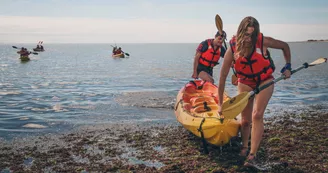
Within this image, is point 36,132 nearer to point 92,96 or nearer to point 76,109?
point 76,109

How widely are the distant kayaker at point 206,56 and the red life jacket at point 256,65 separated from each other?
3771mm

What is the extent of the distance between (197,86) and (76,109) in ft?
17.5

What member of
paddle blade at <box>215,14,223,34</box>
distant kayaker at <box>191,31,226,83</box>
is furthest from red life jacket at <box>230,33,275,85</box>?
distant kayaker at <box>191,31,226,83</box>

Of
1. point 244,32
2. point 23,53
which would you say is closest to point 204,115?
point 244,32

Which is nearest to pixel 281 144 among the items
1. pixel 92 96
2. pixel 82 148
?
pixel 82 148

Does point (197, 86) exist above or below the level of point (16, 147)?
above

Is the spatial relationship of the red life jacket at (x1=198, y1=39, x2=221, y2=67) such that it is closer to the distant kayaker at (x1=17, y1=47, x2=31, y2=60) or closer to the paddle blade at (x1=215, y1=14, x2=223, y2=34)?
the paddle blade at (x1=215, y1=14, x2=223, y2=34)

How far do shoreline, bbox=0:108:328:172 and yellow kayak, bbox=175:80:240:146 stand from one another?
41cm

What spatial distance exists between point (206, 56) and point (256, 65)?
4260mm

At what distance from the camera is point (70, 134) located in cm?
863

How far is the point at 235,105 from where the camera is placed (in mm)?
5391

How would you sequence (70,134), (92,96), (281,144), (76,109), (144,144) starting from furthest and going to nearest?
(92,96), (76,109), (70,134), (144,144), (281,144)

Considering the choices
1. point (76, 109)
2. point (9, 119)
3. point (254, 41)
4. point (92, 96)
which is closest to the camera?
point (254, 41)

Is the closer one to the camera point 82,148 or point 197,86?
point 82,148
